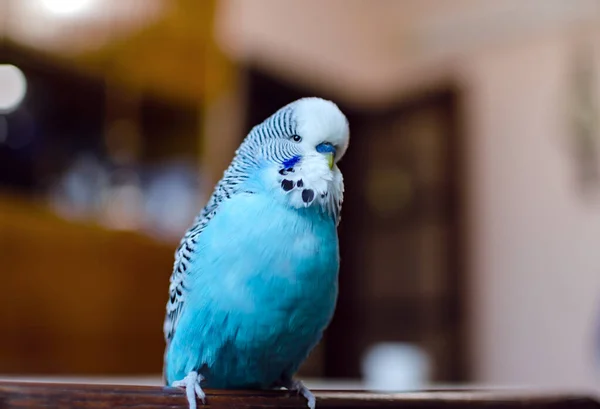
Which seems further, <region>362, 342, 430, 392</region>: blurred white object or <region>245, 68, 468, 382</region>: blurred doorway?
<region>245, 68, 468, 382</region>: blurred doorway

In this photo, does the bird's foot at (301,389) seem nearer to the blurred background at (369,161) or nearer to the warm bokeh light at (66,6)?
the blurred background at (369,161)

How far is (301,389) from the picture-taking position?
71cm

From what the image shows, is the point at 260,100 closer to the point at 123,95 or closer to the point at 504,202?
the point at 123,95

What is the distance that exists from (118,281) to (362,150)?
2338 mm

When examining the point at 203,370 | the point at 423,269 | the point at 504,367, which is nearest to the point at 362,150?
the point at 423,269

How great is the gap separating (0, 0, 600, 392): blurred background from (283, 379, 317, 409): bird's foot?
2.01 meters

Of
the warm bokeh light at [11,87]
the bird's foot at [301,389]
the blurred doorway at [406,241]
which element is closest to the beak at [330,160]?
the bird's foot at [301,389]

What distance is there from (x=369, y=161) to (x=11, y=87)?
8.59 feet

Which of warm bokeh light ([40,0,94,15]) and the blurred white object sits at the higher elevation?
warm bokeh light ([40,0,94,15])

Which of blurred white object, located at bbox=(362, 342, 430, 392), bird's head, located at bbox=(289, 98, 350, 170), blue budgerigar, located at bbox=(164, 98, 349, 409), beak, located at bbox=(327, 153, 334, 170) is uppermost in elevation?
bird's head, located at bbox=(289, 98, 350, 170)

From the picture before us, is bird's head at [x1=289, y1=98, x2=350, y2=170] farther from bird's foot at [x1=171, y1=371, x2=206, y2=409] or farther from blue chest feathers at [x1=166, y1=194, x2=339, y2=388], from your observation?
bird's foot at [x1=171, y1=371, x2=206, y2=409]

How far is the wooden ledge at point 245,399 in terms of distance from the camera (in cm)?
56

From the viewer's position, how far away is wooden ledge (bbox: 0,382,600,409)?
561 millimetres

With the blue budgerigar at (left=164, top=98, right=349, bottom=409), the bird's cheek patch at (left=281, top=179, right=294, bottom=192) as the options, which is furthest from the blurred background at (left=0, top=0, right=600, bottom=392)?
the bird's cheek patch at (left=281, top=179, right=294, bottom=192)
